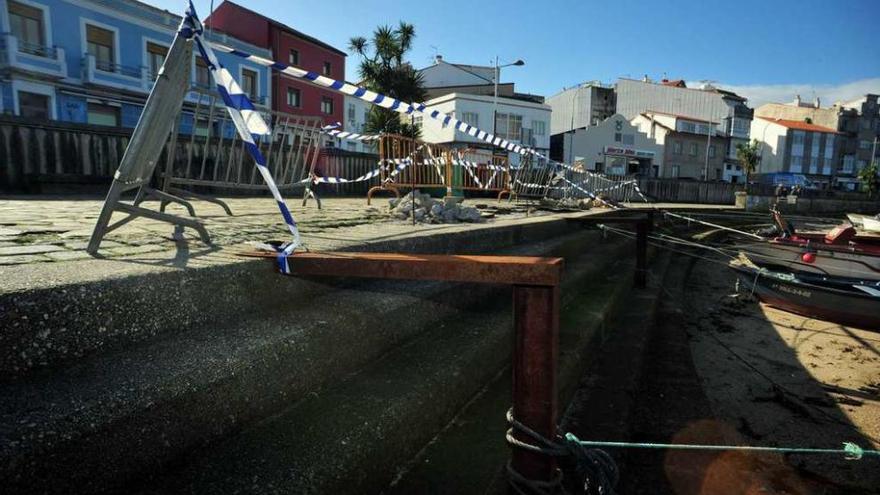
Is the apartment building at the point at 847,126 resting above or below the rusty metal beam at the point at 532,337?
above

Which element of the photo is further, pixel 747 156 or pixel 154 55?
pixel 747 156

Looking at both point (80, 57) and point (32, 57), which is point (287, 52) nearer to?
point (80, 57)

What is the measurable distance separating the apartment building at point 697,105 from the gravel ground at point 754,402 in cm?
5334

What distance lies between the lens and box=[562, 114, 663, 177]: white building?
150ft

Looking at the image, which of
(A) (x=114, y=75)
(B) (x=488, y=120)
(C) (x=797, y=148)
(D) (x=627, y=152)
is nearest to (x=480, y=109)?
(B) (x=488, y=120)

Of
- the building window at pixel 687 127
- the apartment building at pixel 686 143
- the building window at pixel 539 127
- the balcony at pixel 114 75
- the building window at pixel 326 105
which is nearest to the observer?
the balcony at pixel 114 75

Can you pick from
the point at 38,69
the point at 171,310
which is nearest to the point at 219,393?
the point at 171,310

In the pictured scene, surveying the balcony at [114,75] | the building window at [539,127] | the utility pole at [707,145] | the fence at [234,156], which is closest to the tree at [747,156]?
the utility pole at [707,145]

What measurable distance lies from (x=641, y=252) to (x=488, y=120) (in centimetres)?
3389

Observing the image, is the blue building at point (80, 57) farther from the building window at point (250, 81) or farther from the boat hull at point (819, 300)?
the boat hull at point (819, 300)

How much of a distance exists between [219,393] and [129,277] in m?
0.56

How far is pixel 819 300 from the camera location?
725 centimetres

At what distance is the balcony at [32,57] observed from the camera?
770 inches

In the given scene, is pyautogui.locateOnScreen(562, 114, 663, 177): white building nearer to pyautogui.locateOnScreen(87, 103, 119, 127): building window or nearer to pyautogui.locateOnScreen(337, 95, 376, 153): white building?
pyautogui.locateOnScreen(337, 95, 376, 153): white building
